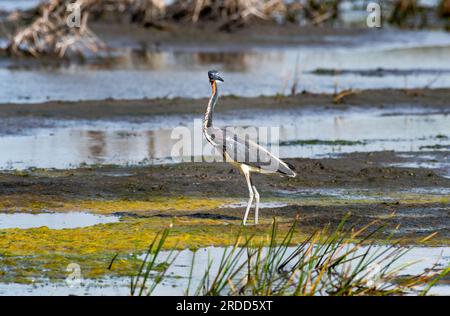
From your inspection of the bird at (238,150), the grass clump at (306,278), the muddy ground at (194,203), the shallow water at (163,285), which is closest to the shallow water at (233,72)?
the muddy ground at (194,203)

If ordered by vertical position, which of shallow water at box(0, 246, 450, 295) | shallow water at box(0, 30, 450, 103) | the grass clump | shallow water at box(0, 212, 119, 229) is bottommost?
shallow water at box(0, 246, 450, 295)

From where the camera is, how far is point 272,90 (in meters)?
23.5

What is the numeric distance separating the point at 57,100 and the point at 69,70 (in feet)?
16.2

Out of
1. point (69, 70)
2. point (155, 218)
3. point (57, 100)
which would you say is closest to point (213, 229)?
point (155, 218)

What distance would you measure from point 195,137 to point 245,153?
6.63 meters

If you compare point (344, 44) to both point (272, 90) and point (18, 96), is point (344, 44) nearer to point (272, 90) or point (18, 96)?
point (272, 90)

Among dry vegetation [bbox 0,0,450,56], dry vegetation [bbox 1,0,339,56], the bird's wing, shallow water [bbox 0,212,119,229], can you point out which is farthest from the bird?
dry vegetation [bbox 1,0,339,56]

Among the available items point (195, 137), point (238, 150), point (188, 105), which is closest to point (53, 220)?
point (238, 150)

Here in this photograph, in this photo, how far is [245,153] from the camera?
11.0 meters

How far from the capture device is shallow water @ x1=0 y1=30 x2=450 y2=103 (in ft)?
75.7

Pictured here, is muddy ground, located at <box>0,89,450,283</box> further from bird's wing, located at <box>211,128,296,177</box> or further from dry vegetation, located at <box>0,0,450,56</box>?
dry vegetation, located at <box>0,0,450,56</box>

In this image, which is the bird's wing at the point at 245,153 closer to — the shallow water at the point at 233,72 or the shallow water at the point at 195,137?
the shallow water at the point at 195,137

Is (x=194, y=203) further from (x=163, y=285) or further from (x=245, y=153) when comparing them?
(x=163, y=285)

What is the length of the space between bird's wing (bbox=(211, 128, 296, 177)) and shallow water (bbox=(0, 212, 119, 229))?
4.85 feet
